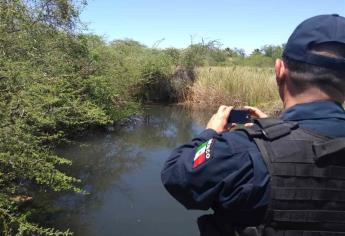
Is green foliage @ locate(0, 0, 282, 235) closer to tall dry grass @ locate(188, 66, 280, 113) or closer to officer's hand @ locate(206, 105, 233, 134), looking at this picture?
tall dry grass @ locate(188, 66, 280, 113)

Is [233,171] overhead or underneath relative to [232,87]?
overhead

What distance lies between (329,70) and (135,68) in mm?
15173

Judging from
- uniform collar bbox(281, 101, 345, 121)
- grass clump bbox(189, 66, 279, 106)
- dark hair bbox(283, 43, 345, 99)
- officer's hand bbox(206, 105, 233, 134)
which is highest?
dark hair bbox(283, 43, 345, 99)

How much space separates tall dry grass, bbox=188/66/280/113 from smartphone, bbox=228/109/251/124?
14.2 metres

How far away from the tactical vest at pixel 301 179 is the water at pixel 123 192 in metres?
4.55

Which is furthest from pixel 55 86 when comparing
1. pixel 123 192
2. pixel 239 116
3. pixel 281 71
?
pixel 281 71

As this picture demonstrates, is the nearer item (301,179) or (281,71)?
(301,179)

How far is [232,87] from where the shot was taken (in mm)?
17516

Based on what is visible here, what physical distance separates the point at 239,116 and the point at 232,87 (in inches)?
624

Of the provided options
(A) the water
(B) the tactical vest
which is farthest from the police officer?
(A) the water

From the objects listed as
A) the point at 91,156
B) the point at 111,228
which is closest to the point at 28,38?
the point at 91,156

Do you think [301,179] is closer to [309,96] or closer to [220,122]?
[309,96]

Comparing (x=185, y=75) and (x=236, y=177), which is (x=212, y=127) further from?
(x=185, y=75)

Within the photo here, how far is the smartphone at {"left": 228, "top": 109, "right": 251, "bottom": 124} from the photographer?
1794 mm
